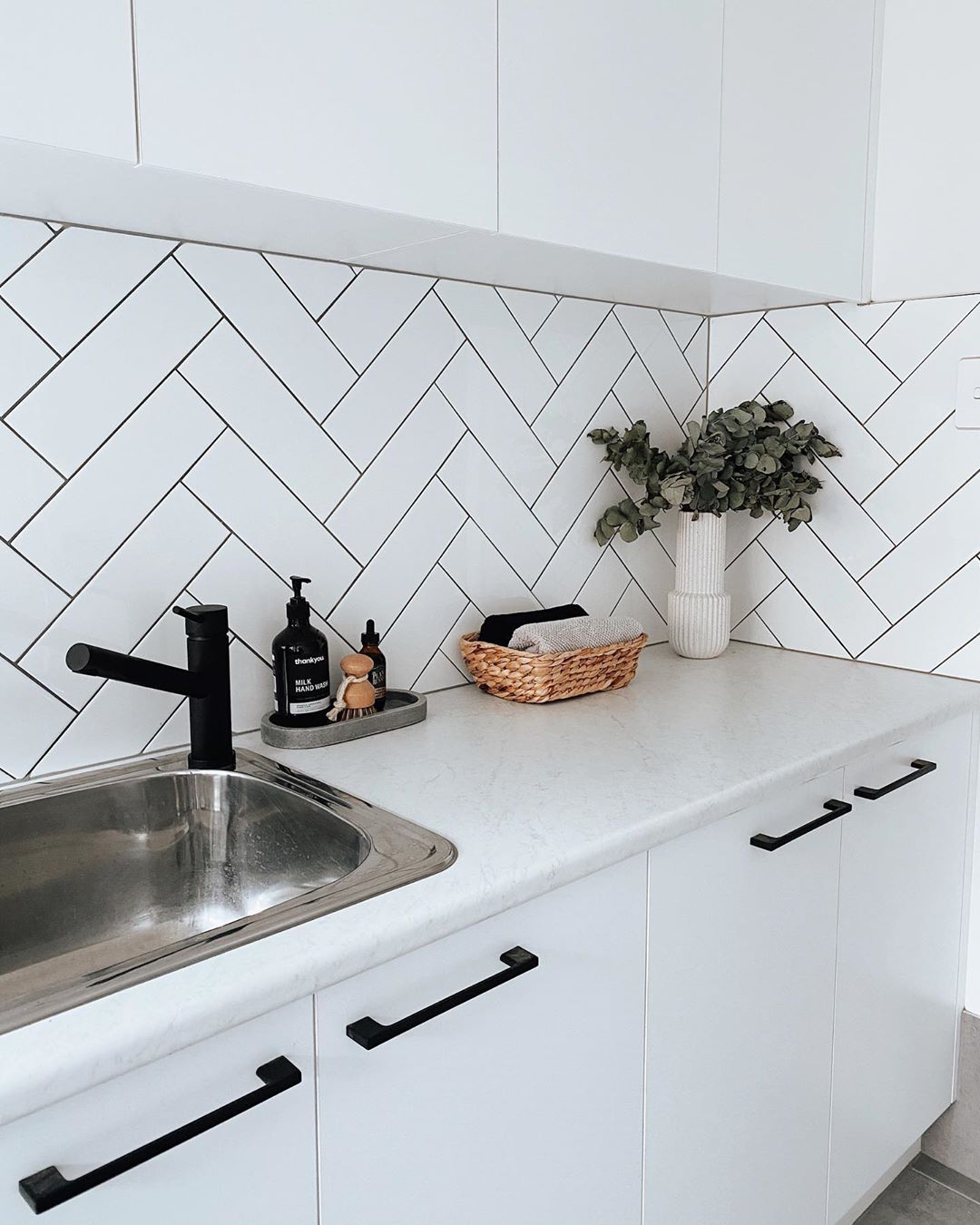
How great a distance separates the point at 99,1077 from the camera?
0.71m

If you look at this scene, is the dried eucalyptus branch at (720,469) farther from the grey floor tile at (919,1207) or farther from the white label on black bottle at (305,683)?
the grey floor tile at (919,1207)

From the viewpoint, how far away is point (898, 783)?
1549 mm

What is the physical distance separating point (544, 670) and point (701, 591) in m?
0.52

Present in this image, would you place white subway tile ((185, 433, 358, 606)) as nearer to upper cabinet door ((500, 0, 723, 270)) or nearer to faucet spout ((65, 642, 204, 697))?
faucet spout ((65, 642, 204, 697))

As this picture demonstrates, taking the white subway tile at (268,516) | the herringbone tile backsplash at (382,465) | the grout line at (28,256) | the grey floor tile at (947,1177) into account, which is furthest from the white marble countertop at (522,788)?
the grey floor tile at (947,1177)

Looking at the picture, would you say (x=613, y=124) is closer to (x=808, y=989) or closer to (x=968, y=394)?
(x=968, y=394)

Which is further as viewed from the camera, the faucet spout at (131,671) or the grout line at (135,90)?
the faucet spout at (131,671)

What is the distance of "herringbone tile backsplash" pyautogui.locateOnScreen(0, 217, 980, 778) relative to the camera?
1.27 m

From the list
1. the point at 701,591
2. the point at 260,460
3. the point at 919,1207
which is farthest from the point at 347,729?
the point at 919,1207

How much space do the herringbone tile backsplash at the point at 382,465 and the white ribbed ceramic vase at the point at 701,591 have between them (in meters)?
0.12

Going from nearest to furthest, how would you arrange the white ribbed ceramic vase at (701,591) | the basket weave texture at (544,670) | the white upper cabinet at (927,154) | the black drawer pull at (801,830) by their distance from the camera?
the black drawer pull at (801,830) → the basket weave texture at (544,670) → the white upper cabinet at (927,154) → the white ribbed ceramic vase at (701,591)

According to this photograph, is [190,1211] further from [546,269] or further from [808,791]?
[546,269]

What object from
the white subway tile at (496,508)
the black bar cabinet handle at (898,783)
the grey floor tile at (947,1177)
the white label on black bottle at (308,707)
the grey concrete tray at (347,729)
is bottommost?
the grey floor tile at (947,1177)

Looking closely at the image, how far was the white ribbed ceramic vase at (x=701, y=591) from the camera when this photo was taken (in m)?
1.99
